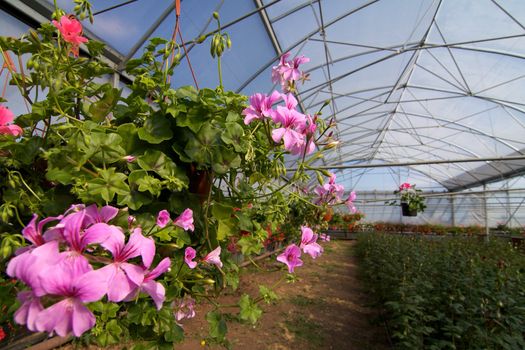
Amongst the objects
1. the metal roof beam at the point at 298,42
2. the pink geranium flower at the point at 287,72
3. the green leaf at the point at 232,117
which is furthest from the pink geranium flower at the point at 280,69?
the metal roof beam at the point at 298,42

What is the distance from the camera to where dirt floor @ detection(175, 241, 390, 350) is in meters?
2.91

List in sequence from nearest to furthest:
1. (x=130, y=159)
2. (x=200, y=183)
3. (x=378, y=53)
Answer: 1. (x=130, y=159)
2. (x=200, y=183)
3. (x=378, y=53)

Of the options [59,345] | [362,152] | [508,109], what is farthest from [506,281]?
[362,152]

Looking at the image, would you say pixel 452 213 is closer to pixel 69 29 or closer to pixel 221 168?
pixel 221 168

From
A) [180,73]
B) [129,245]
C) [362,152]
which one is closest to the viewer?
[129,245]

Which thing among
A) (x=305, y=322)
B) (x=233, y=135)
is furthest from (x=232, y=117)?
(x=305, y=322)

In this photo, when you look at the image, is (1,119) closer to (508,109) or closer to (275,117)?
(275,117)

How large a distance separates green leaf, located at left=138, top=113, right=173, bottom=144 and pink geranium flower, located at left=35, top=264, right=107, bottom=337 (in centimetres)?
37

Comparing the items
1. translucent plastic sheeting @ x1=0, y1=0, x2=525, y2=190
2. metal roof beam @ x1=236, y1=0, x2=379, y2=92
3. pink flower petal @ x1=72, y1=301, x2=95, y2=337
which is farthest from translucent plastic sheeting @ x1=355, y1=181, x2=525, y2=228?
pink flower petal @ x1=72, y1=301, x2=95, y2=337

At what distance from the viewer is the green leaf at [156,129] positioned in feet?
2.14

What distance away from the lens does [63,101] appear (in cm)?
71

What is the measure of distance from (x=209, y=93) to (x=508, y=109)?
996 centimetres

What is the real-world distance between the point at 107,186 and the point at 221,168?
0.71 feet

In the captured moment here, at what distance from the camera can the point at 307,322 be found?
3477 millimetres
